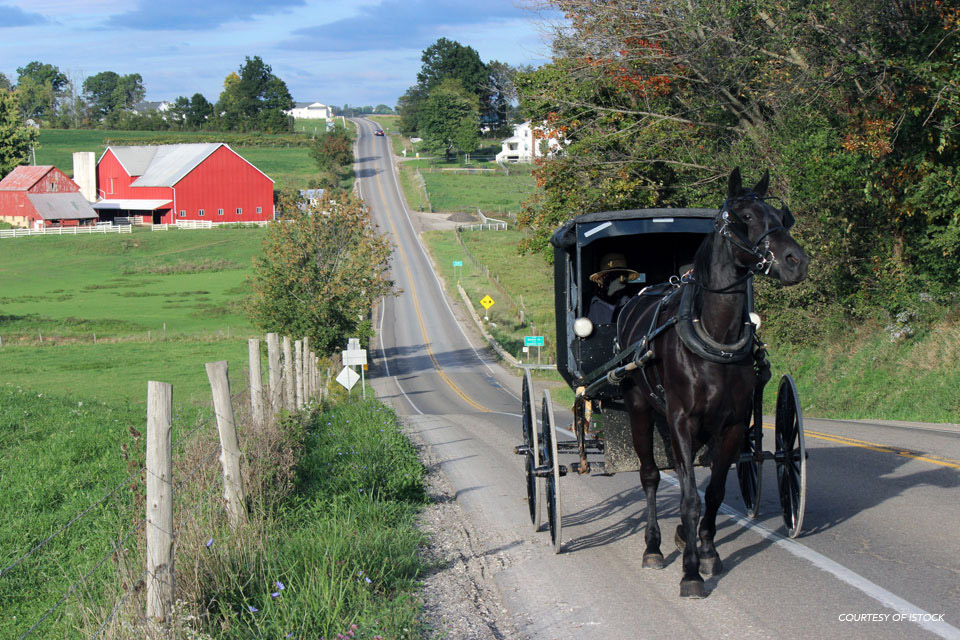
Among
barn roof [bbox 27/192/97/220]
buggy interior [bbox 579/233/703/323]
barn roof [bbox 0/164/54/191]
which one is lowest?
buggy interior [bbox 579/233/703/323]

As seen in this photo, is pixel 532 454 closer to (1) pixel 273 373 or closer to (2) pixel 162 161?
(1) pixel 273 373

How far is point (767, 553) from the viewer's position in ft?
23.2

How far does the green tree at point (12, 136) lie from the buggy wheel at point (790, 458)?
117 meters

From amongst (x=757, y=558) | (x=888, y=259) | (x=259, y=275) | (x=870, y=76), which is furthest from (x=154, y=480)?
(x=259, y=275)

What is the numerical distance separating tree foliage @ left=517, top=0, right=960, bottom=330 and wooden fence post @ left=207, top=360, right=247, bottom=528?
48.8 feet

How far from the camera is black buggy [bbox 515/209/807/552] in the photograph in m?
7.43

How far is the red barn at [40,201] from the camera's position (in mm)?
94938

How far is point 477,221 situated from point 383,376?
50.6m

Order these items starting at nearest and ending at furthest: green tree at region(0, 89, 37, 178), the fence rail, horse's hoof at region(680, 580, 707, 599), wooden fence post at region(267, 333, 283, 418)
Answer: horse's hoof at region(680, 580, 707, 599)
wooden fence post at region(267, 333, 283, 418)
the fence rail
green tree at region(0, 89, 37, 178)

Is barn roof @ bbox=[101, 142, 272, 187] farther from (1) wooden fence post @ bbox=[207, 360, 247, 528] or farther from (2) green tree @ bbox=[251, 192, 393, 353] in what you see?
(1) wooden fence post @ bbox=[207, 360, 247, 528]

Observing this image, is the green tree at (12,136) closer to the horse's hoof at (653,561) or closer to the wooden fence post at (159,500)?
the wooden fence post at (159,500)

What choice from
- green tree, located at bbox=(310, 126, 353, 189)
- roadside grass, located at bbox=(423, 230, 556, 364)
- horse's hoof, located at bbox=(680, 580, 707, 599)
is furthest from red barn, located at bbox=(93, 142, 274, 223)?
horse's hoof, located at bbox=(680, 580, 707, 599)

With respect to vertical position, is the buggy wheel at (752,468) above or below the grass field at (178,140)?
below

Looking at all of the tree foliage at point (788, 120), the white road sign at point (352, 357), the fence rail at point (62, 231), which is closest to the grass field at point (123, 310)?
the fence rail at point (62, 231)
